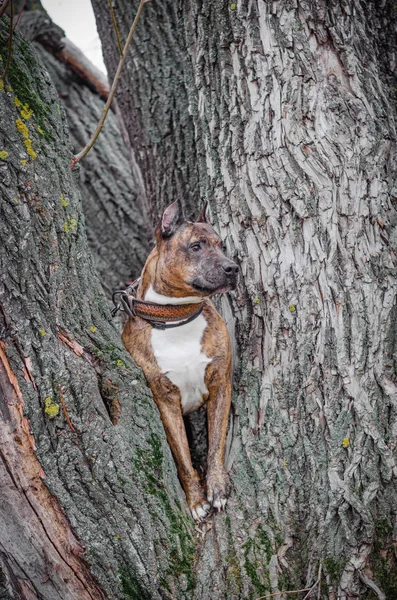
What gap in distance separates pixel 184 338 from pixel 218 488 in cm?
86

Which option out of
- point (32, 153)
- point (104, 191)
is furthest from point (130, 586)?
point (104, 191)

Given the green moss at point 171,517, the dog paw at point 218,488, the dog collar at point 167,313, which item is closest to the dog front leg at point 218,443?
the dog paw at point 218,488

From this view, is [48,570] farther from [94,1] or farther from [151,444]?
[94,1]

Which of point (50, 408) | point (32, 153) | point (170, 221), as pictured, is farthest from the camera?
point (170, 221)

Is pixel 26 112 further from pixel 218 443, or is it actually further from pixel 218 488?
pixel 218 488

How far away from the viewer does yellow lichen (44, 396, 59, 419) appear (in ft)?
8.84

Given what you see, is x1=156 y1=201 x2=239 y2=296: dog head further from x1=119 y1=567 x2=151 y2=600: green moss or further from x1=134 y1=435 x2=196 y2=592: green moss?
x1=119 y1=567 x2=151 y2=600: green moss

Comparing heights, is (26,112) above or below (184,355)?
above

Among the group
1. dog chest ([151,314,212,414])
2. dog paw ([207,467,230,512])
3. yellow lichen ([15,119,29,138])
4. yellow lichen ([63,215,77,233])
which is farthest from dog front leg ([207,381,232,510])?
yellow lichen ([15,119,29,138])

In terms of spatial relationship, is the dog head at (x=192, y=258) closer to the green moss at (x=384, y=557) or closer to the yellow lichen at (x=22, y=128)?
the yellow lichen at (x=22, y=128)

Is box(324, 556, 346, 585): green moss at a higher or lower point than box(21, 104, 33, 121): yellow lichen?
lower

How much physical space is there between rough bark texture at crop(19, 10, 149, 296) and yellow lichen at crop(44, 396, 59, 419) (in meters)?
2.76

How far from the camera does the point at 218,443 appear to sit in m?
3.32

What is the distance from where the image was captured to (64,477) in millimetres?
2707
